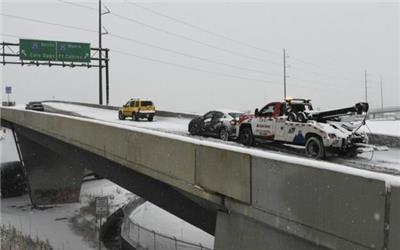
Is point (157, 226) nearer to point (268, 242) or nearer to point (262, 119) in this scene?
point (262, 119)

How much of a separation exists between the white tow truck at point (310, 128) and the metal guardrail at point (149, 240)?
673cm

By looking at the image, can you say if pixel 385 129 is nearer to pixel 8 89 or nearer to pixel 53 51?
pixel 53 51

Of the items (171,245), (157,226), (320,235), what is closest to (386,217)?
(320,235)

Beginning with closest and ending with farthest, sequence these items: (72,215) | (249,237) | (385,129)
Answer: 1. (249,237)
2. (385,129)
3. (72,215)

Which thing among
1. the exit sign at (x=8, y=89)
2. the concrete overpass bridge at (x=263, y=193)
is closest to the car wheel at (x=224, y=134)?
the concrete overpass bridge at (x=263, y=193)

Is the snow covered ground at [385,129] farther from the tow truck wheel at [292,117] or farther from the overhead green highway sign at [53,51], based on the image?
the overhead green highway sign at [53,51]

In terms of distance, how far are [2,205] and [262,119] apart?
2743 cm

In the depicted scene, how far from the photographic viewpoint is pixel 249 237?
6.36 meters

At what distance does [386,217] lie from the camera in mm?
4195

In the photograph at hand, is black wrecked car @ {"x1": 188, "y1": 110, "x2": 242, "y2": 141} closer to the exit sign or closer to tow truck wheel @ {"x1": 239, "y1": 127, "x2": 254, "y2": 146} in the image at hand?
tow truck wheel @ {"x1": 239, "y1": 127, "x2": 254, "y2": 146}

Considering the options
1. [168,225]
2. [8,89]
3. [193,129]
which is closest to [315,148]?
[193,129]

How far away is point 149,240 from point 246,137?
8992mm

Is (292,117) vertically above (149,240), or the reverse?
(292,117)

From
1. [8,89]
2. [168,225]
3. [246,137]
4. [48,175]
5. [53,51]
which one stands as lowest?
[168,225]
